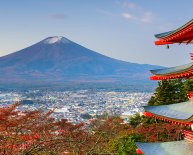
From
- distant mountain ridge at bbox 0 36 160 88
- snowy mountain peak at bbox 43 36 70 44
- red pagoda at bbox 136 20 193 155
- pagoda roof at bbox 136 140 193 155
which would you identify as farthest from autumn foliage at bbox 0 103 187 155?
snowy mountain peak at bbox 43 36 70 44

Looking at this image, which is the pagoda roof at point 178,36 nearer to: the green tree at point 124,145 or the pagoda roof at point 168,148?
the pagoda roof at point 168,148

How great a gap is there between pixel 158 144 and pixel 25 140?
4698 mm

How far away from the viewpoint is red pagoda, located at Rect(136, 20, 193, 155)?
8789 mm

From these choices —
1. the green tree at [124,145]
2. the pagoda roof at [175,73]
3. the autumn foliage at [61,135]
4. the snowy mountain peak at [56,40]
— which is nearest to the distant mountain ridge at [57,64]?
the snowy mountain peak at [56,40]

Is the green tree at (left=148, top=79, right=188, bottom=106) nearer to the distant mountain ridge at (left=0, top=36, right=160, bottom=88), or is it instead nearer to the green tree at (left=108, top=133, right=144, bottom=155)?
the green tree at (left=108, top=133, right=144, bottom=155)

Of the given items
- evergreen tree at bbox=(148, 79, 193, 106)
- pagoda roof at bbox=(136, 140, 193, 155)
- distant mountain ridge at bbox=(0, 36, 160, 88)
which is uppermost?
distant mountain ridge at bbox=(0, 36, 160, 88)

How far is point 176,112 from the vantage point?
938 cm

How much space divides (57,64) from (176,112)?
553 feet

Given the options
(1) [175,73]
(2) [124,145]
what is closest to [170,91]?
(2) [124,145]

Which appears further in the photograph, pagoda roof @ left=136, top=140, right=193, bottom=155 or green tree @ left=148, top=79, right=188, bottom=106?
green tree @ left=148, top=79, right=188, bottom=106

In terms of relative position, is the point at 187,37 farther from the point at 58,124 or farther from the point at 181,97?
the point at 181,97

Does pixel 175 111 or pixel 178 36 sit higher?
pixel 178 36

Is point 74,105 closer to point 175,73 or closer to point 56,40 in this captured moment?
point 175,73

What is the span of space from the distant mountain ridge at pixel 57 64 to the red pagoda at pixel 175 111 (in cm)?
14426
